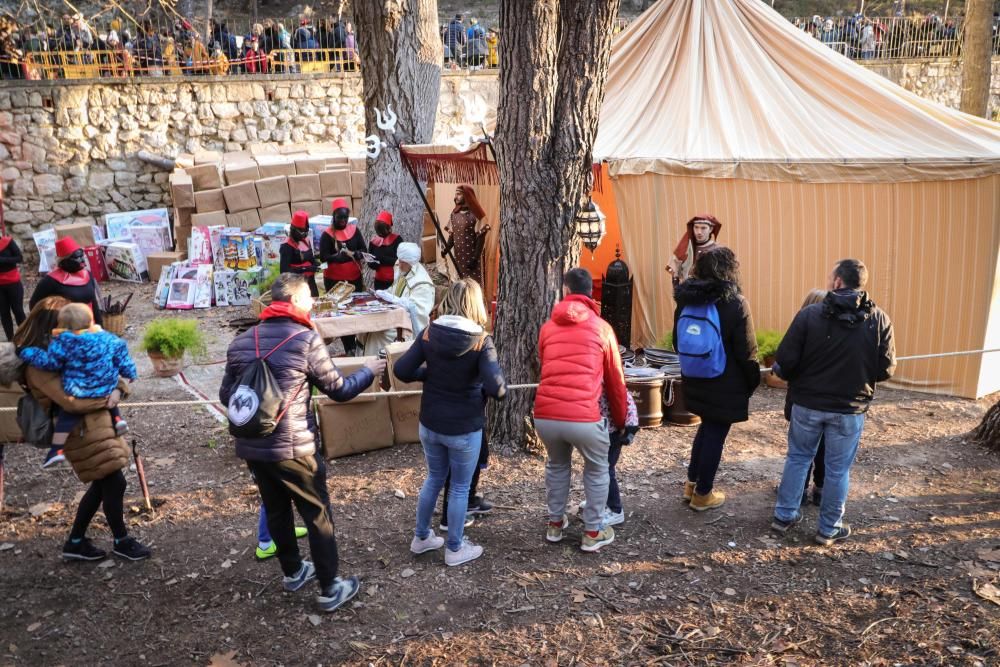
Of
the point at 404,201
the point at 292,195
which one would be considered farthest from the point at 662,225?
the point at 292,195

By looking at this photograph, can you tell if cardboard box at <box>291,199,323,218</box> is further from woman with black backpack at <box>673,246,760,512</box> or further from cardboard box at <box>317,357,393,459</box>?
woman with black backpack at <box>673,246,760,512</box>

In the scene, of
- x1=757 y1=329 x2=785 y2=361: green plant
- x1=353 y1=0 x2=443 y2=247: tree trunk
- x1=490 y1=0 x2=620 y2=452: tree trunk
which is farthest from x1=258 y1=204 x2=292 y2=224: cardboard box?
x1=490 y1=0 x2=620 y2=452: tree trunk

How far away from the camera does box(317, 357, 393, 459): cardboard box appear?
5766mm

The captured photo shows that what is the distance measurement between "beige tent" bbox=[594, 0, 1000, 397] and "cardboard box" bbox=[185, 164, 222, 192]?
674 cm

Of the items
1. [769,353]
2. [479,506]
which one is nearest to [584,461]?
[479,506]

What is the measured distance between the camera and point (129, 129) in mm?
14203

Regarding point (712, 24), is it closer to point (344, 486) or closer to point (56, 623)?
point (344, 486)

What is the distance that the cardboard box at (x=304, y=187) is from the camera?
13.4 meters

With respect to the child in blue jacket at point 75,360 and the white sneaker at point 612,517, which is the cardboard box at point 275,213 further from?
the white sneaker at point 612,517

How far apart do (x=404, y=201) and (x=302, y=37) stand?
8.78 m

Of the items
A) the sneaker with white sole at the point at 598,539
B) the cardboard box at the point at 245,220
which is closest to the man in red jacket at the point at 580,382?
the sneaker with white sole at the point at 598,539

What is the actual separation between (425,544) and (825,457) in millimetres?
2251

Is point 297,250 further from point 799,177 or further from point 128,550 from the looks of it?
point 799,177

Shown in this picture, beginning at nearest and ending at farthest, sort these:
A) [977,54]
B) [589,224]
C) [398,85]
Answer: [589,224], [398,85], [977,54]
